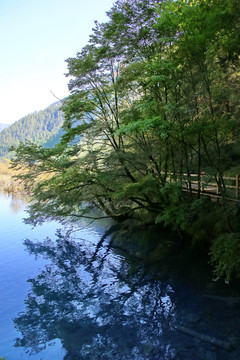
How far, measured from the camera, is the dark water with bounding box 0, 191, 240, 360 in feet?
20.4

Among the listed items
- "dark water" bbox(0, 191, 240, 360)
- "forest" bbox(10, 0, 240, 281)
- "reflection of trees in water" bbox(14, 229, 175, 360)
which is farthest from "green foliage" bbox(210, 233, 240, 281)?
"reflection of trees in water" bbox(14, 229, 175, 360)

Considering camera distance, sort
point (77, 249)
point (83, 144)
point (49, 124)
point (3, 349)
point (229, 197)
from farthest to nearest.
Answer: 1. point (49, 124)
2. point (77, 249)
3. point (83, 144)
4. point (229, 197)
5. point (3, 349)

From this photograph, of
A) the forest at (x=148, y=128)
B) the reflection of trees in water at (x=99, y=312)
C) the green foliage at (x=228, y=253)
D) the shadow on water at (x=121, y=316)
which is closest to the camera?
the shadow on water at (x=121, y=316)

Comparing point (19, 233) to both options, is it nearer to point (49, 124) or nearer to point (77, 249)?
point (77, 249)

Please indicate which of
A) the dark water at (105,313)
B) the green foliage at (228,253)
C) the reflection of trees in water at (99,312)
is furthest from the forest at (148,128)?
the reflection of trees in water at (99,312)

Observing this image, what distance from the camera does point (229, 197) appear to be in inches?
415

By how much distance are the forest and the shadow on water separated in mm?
2076

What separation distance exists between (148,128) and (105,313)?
246 inches

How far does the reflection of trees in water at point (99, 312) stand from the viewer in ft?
20.9

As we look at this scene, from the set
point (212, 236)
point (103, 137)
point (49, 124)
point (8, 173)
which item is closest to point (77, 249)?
point (103, 137)

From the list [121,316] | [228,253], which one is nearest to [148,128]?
[228,253]

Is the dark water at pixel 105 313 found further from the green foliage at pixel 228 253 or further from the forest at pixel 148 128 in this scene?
the forest at pixel 148 128

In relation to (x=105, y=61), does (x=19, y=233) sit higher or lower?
lower

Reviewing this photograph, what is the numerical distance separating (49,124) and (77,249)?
19655 centimetres
